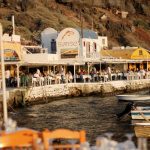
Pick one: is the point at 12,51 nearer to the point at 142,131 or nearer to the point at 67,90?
the point at 67,90

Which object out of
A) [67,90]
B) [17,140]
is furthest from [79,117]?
[17,140]

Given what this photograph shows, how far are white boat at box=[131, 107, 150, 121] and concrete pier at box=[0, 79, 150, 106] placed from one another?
39.5ft

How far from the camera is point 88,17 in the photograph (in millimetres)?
118500

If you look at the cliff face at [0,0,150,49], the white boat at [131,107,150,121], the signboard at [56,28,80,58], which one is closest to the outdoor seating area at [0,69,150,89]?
the signboard at [56,28,80,58]

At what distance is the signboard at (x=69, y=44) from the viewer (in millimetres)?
61219

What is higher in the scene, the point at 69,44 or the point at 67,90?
the point at 69,44

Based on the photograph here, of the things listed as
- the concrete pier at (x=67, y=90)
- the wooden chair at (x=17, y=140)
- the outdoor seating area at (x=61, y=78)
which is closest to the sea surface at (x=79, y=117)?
the concrete pier at (x=67, y=90)

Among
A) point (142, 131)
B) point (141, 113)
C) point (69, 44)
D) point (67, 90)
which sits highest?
point (69, 44)

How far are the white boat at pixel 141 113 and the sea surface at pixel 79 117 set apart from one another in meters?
0.67

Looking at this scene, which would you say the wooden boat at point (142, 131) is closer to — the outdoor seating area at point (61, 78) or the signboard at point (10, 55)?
the outdoor seating area at point (61, 78)

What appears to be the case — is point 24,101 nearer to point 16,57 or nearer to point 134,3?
point 16,57

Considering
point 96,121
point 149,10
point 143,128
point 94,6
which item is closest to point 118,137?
point 143,128

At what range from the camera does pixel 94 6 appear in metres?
126

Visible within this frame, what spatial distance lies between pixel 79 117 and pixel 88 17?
86.9m
